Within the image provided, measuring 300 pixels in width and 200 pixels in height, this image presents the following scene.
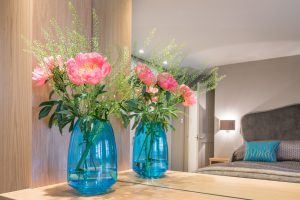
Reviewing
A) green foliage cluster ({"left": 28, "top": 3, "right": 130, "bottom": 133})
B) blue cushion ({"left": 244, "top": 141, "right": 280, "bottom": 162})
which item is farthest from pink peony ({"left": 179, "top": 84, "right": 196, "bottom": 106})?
blue cushion ({"left": 244, "top": 141, "right": 280, "bottom": 162})

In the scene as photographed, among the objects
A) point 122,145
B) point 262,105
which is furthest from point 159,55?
point 262,105

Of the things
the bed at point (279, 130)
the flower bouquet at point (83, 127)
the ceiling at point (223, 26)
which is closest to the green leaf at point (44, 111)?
the flower bouquet at point (83, 127)

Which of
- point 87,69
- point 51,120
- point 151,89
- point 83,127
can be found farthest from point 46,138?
point 151,89

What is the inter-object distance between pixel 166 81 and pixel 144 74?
11 centimetres

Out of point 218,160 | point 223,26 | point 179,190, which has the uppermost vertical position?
point 223,26

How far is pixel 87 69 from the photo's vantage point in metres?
0.85

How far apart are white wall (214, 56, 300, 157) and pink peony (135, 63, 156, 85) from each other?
9.12ft

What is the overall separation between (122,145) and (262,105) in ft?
9.67

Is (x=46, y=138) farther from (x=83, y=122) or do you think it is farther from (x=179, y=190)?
(x=179, y=190)

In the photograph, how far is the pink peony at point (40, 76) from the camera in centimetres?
93

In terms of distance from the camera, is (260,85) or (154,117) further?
(260,85)

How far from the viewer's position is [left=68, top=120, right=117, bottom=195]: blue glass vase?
3.05 ft

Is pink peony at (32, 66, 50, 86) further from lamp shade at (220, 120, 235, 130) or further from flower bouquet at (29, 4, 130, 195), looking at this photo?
lamp shade at (220, 120, 235, 130)

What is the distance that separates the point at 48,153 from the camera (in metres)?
1.05
